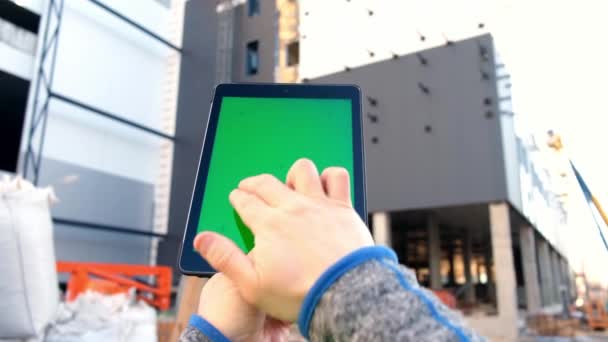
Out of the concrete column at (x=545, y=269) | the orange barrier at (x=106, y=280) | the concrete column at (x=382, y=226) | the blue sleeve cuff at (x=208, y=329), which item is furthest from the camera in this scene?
the concrete column at (x=545, y=269)

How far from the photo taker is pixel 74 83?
17.7 feet

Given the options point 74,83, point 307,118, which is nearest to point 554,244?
point 74,83

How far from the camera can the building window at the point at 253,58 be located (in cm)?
673

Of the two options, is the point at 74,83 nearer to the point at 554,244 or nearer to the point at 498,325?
the point at 498,325

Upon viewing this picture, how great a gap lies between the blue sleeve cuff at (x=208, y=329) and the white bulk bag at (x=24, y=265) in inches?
27.2

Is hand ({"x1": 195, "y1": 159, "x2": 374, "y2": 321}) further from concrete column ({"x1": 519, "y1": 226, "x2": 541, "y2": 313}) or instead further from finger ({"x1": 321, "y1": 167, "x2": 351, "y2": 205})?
concrete column ({"x1": 519, "y1": 226, "x2": 541, "y2": 313})

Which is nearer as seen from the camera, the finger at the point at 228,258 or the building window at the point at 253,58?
the finger at the point at 228,258

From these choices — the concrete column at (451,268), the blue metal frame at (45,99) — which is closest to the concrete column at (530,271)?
the concrete column at (451,268)

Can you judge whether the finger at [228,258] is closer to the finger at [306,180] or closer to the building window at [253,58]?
the finger at [306,180]

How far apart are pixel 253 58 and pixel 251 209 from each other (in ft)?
22.3

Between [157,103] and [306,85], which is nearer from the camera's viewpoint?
[306,85]

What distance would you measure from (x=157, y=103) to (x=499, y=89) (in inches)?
181

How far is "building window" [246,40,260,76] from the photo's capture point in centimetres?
673

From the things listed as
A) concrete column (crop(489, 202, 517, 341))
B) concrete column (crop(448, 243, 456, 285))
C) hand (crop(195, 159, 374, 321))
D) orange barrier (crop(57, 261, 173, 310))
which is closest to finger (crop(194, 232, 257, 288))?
hand (crop(195, 159, 374, 321))
